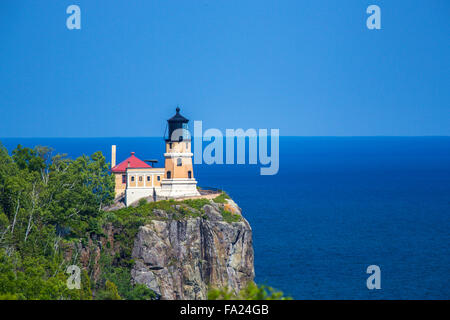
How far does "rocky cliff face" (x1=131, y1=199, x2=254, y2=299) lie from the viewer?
7244 centimetres

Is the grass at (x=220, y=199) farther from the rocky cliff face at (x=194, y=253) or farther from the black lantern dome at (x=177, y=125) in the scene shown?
the black lantern dome at (x=177, y=125)

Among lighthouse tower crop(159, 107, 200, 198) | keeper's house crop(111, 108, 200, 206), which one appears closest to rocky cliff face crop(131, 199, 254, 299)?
lighthouse tower crop(159, 107, 200, 198)

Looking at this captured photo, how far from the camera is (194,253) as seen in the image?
248ft

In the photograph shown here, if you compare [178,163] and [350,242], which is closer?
[178,163]

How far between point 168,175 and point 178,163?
1675mm

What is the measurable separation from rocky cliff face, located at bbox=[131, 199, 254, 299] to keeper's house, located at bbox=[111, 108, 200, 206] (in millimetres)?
5147

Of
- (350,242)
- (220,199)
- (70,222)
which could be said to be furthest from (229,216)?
(350,242)

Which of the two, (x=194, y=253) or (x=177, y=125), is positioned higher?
A: (x=177, y=125)

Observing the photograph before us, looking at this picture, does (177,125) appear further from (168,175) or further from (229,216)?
(229,216)

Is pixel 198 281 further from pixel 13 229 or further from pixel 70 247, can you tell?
pixel 13 229

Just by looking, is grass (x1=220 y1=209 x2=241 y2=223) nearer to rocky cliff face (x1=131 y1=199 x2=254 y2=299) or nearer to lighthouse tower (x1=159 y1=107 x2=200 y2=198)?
rocky cliff face (x1=131 y1=199 x2=254 y2=299)
